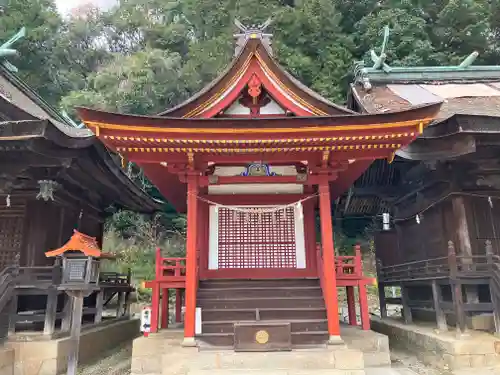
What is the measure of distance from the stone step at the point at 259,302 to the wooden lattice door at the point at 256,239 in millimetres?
1550

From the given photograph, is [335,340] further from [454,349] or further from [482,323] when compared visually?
[482,323]

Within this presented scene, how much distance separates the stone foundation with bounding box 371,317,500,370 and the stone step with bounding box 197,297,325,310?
281 cm

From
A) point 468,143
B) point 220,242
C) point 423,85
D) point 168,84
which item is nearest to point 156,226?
point 168,84

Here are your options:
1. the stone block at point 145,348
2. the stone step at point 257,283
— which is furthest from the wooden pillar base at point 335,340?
the stone block at point 145,348

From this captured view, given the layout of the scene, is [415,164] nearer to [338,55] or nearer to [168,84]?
[338,55]

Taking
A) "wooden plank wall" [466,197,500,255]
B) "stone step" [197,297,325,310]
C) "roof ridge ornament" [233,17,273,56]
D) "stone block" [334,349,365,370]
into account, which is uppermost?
"roof ridge ornament" [233,17,273,56]

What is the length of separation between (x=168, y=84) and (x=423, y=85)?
727 inches

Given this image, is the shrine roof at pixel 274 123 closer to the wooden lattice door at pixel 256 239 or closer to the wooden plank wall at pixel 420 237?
the wooden lattice door at pixel 256 239

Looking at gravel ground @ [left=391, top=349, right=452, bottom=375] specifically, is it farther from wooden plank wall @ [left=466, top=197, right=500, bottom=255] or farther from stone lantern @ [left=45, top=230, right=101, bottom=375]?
stone lantern @ [left=45, top=230, right=101, bottom=375]

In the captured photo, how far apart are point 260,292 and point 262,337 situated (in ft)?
6.25

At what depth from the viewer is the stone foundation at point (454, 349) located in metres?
8.34

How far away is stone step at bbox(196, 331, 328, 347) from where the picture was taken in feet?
26.8

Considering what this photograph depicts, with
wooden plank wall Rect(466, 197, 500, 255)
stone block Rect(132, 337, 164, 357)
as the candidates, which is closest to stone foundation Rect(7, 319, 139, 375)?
stone block Rect(132, 337, 164, 357)

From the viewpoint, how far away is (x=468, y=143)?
9.00 m
